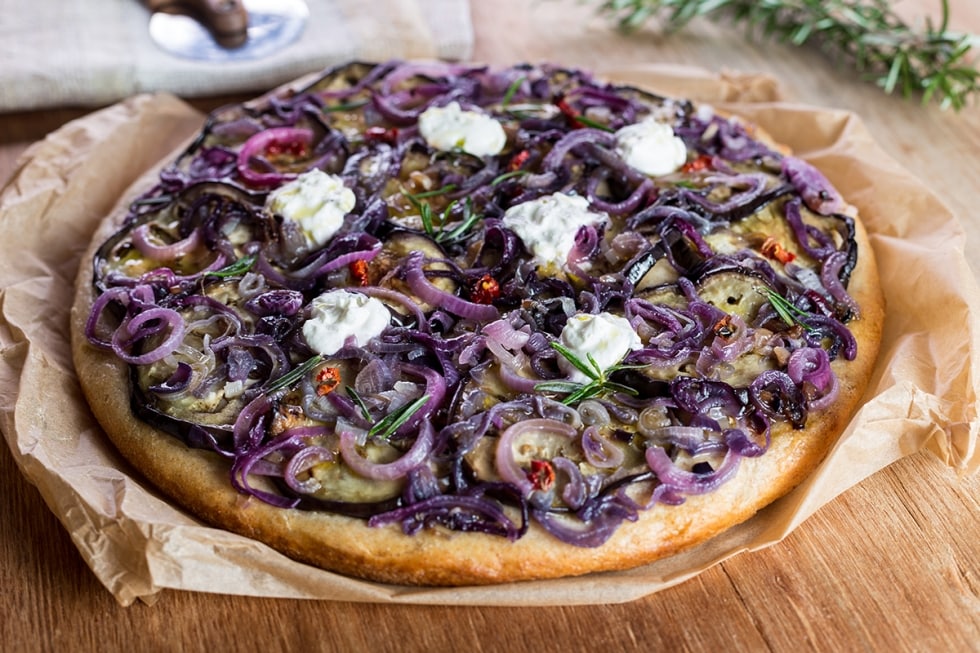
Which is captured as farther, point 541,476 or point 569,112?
point 569,112

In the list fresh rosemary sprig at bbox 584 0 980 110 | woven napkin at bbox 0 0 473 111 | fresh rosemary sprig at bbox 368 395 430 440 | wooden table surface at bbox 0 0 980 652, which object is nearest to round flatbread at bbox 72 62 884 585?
fresh rosemary sprig at bbox 368 395 430 440

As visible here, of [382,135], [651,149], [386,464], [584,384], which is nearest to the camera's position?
[386,464]

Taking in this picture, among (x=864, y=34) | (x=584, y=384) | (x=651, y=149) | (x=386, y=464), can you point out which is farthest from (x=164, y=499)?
(x=864, y=34)

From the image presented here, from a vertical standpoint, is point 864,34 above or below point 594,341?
below

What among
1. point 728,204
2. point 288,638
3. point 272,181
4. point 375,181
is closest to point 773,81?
point 728,204

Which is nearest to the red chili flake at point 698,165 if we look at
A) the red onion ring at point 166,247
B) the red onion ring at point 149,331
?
the red onion ring at point 166,247

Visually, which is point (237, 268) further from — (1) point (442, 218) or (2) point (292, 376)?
(1) point (442, 218)

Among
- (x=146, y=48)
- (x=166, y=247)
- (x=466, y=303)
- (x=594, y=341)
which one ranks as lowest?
(x=146, y=48)

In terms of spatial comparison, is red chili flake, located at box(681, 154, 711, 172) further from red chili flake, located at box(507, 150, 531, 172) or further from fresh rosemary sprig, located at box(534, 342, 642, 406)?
fresh rosemary sprig, located at box(534, 342, 642, 406)
